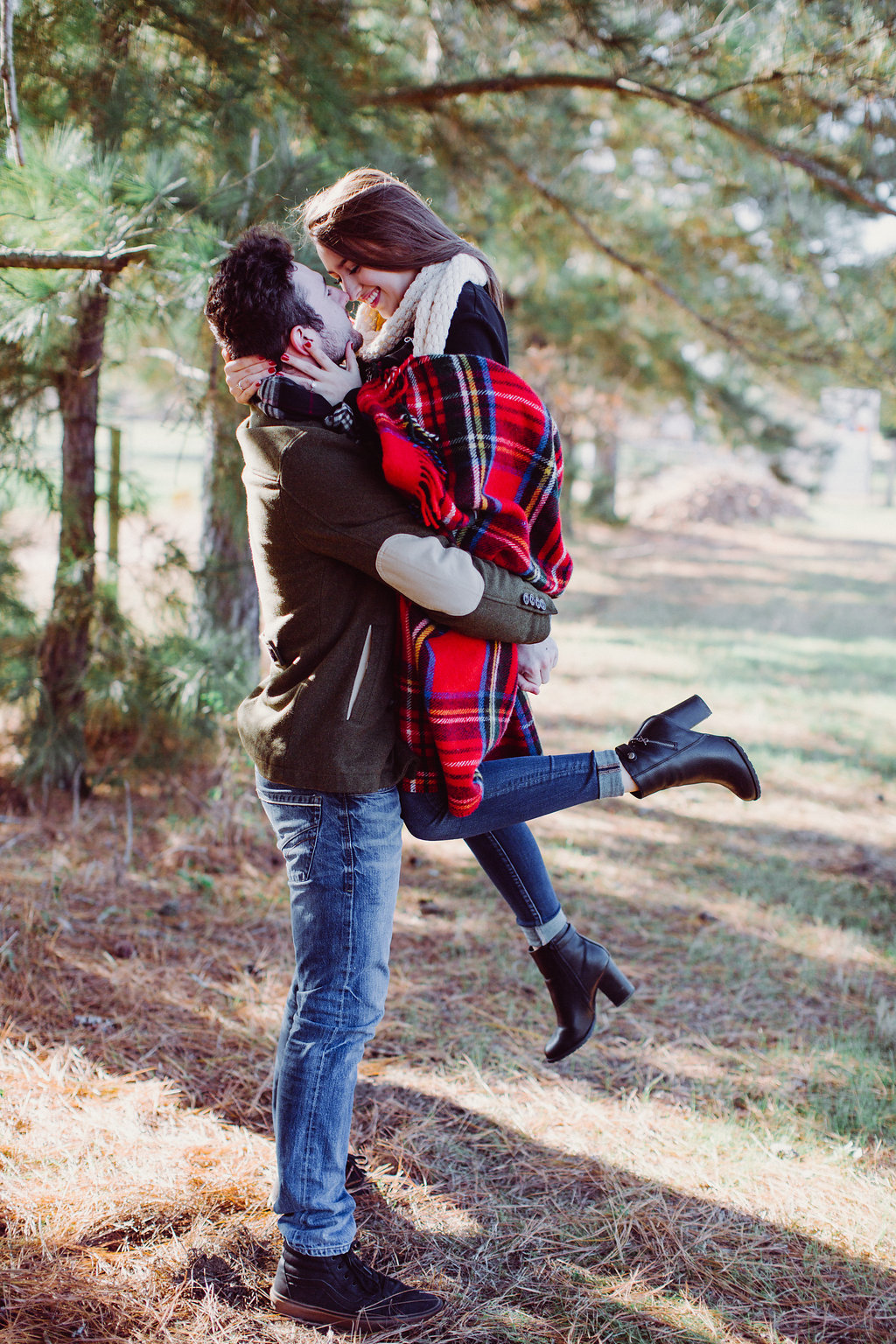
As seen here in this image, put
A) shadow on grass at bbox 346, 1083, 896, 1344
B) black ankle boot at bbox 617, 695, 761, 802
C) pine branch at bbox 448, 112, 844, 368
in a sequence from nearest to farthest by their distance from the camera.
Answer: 1. shadow on grass at bbox 346, 1083, 896, 1344
2. black ankle boot at bbox 617, 695, 761, 802
3. pine branch at bbox 448, 112, 844, 368

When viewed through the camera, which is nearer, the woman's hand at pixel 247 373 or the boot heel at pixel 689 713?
the woman's hand at pixel 247 373

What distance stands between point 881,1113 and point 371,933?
1381 mm

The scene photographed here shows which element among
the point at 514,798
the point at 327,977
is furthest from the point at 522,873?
the point at 327,977

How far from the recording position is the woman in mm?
1483

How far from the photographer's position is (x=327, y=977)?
5.02ft

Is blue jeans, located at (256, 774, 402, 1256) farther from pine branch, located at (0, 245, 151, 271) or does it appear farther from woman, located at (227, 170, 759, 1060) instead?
pine branch, located at (0, 245, 151, 271)

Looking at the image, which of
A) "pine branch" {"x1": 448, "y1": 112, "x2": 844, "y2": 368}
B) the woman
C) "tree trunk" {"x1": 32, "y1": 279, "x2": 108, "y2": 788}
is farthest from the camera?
"pine branch" {"x1": 448, "y1": 112, "x2": 844, "y2": 368}

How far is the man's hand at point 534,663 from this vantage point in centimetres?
164

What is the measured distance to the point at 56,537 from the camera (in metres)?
3.69

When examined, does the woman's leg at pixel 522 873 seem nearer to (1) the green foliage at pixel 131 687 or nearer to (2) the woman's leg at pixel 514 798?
(2) the woman's leg at pixel 514 798

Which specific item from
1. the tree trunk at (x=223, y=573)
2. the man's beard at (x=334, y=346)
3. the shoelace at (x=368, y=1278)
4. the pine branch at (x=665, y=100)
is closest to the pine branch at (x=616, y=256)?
the pine branch at (x=665, y=100)

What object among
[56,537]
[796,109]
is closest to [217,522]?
[56,537]

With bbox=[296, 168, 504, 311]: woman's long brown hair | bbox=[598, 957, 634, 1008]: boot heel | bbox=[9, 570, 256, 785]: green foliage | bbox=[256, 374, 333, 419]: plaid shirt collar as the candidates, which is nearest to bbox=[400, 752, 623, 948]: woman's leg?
bbox=[598, 957, 634, 1008]: boot heel

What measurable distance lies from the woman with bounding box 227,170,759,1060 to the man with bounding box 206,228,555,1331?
0.05m
